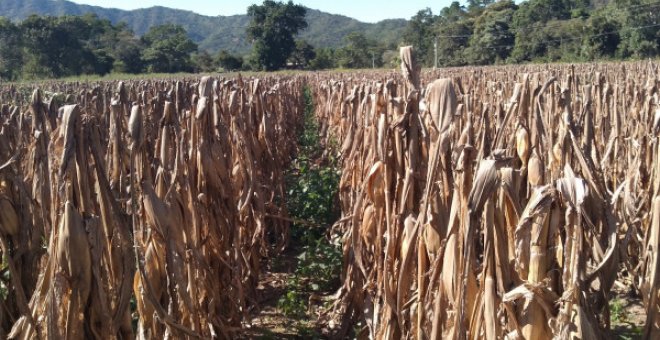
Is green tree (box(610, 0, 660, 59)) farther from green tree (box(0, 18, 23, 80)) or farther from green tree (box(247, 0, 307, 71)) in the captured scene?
green tree (box(0, 18, 23, 80))

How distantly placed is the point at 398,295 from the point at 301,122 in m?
11.9

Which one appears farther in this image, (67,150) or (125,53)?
(125,53)

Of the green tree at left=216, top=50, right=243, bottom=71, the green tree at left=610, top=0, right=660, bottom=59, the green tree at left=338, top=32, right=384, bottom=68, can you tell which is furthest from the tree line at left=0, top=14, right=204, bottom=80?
the green tree at left=610, top=0, right=660, bottom=59

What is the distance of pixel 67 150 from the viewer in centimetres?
172

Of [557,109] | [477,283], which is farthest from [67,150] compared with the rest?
[557,109]

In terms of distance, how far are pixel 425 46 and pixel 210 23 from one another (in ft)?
412

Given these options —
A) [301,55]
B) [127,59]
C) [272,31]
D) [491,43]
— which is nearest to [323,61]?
[301,55]

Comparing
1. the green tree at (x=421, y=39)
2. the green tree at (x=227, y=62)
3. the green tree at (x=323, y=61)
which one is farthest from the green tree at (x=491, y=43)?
the green tree at (x=227, y=62)

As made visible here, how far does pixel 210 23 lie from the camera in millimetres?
178125

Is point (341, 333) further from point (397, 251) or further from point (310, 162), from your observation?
point (310, 162)

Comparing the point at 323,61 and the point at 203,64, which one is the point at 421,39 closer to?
the point at 323,61

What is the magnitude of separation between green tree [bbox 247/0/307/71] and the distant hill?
76.8m

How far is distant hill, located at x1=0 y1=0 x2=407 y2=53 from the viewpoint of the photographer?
151750 millimetres

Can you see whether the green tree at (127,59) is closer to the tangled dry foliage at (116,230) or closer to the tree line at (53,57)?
the tree line at (53,57)
